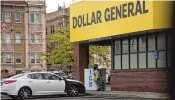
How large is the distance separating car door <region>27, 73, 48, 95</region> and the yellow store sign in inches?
202

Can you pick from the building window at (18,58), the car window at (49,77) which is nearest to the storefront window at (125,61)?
the car window at (49,77)

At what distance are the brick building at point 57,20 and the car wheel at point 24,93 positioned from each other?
4989 centimetres

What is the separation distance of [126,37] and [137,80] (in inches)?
101

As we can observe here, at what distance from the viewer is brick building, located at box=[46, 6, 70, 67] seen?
71.8 metres

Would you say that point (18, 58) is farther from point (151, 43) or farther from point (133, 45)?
point (151, 43)

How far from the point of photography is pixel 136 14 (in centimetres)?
2106

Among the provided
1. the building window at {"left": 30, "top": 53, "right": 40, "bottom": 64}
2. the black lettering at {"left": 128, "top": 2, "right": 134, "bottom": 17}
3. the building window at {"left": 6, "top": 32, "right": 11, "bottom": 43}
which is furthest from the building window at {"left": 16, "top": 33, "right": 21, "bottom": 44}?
the black lettering at {"left": 128, "top": 2, "right": 134, "bottom": 17}

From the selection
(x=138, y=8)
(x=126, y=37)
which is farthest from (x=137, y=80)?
(x=138, y=8)

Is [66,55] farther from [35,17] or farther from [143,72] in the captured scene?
[143,72]

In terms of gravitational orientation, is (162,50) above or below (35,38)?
below

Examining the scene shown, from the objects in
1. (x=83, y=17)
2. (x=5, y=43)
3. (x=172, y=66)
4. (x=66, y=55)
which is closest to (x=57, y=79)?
(x=83, y=17)

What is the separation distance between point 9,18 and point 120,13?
4156cm

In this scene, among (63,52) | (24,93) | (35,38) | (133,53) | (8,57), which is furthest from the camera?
(35,38)

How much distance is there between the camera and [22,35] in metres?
62.7
